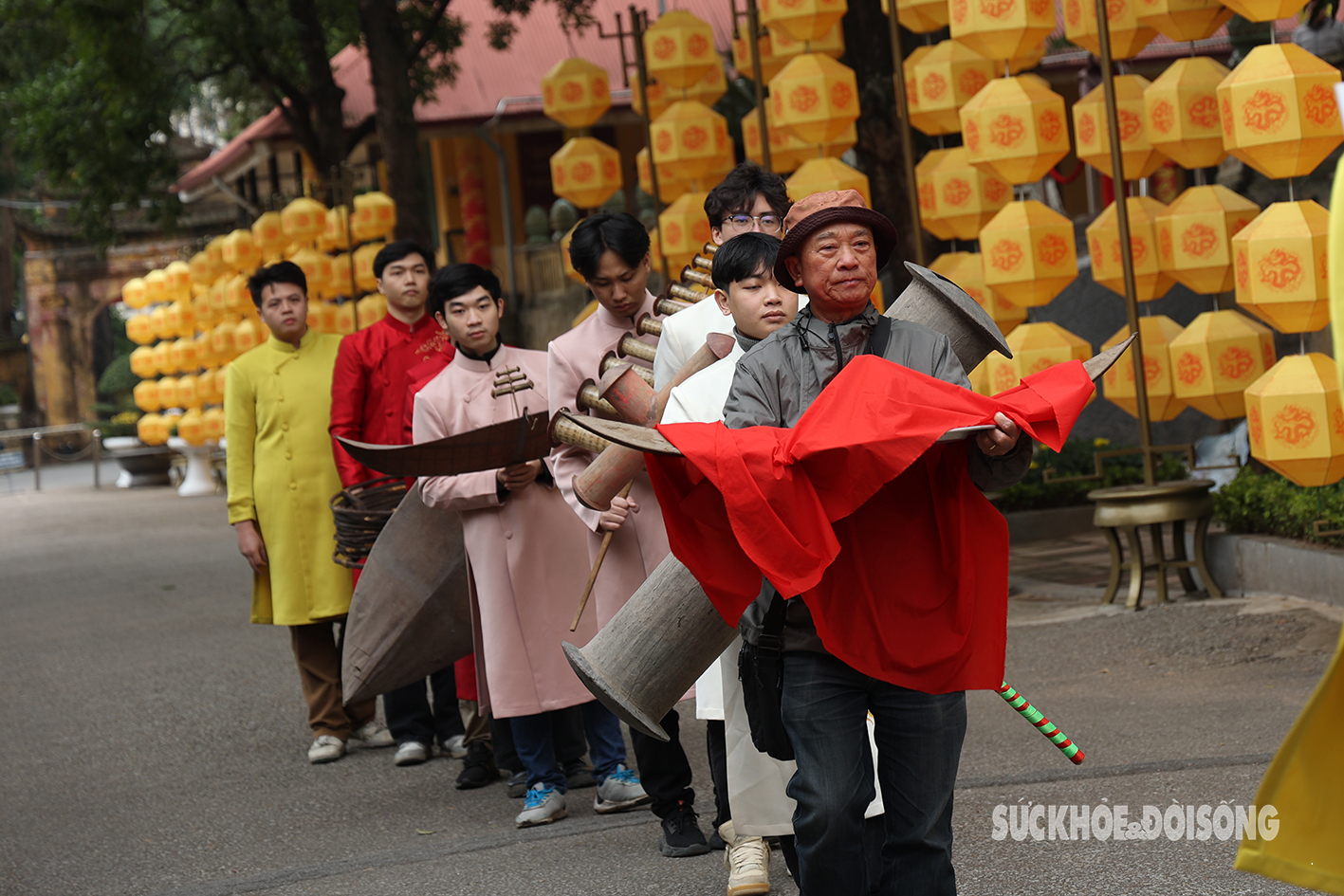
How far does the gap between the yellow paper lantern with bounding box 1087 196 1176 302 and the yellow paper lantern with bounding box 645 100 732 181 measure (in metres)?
3.10

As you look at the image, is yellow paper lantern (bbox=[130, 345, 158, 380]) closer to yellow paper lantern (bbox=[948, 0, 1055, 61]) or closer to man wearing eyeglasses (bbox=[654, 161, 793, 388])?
yellow paper lantern (bbox=[948, 0, 1055, 61])

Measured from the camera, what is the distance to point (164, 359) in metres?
21.3

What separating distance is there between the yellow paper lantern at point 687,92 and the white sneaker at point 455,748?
5.28m

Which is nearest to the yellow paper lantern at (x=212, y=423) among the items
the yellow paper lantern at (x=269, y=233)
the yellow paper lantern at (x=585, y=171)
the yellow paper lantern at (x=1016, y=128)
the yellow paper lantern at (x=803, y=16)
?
the yellow paper lantern at (x=269, y=233)

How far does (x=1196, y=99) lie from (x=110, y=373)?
3626 centimetres

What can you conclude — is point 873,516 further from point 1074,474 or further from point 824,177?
point 1074,474

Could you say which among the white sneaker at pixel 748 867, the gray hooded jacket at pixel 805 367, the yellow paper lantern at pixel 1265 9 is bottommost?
the white sneaker at pixel 748 867

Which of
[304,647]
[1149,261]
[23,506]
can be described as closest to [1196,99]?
[1149,261]

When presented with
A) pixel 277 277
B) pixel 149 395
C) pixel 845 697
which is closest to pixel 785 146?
pixel 277 277

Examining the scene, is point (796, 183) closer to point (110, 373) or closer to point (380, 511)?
point (380, 511)

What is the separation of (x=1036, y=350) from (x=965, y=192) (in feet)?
4.10

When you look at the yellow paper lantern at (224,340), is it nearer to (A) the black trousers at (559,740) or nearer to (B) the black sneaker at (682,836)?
(A) the black trousers at (559,740)

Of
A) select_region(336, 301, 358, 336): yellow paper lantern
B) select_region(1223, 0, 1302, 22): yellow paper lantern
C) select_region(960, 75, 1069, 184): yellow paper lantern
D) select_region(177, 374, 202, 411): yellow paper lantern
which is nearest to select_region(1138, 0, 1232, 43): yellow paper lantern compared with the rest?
select_region(960, 75, 1069, 184): yellow paper lantern

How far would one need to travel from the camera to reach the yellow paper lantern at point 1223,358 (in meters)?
6.57
